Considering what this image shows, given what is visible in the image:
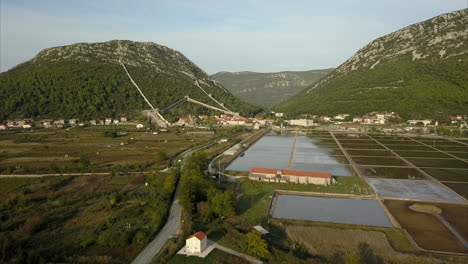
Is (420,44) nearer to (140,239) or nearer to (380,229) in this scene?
(380,229)

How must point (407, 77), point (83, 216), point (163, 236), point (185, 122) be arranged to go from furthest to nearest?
point (407, 77) < point (185, 122) < point (83, 216) < point (163, 236)

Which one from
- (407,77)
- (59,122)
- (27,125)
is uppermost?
(407,77)

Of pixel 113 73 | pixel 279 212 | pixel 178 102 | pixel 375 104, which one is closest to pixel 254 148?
pixel 279 212

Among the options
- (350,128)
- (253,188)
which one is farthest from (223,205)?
(350,128)

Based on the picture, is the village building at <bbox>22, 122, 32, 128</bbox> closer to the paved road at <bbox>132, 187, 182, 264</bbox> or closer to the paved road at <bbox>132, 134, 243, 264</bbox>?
the paved road at <bbox>132, 134, 243, 264</bbox>

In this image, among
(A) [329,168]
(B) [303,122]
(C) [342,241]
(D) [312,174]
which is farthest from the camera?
(B) [303,122]

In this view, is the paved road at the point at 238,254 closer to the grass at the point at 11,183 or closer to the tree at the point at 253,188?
the tree at the point at 253,188

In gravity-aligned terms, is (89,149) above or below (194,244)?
above
